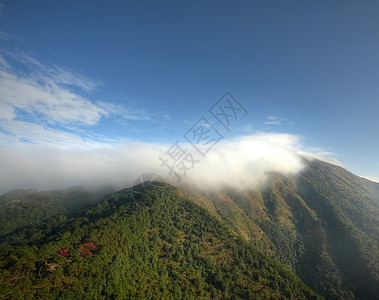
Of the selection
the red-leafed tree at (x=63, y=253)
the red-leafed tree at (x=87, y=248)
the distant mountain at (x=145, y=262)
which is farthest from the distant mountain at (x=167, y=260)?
the red-leafed tree at (x=87, y=248)

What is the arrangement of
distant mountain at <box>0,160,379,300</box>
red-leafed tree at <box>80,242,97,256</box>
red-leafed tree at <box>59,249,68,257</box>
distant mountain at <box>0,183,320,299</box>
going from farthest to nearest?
red-leafed tree at <box>80,242,97,256</box> < red-leafed tree at <box>59,249,68,257</box> < distant mountain at <box>0,160,379,300</box> < distant mountain at <box>0,183,320,299</box>

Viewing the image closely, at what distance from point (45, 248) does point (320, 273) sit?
682 feet

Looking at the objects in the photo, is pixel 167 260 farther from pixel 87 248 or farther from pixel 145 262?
pixel 87 248

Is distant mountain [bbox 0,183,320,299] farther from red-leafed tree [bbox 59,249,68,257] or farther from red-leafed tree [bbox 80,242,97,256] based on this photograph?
red-leafed tree [bbox 59,249,68,257]

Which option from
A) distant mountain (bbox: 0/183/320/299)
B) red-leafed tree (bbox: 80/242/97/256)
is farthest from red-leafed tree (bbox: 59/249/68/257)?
red-leafed tree (bbox: 80/242/97/256)

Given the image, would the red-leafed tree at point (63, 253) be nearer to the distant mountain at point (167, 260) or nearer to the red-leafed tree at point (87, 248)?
the distant mountain at point (167, 260)

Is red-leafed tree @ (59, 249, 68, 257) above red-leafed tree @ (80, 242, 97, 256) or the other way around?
above

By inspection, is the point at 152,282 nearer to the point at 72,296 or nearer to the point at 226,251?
the point at 72,296

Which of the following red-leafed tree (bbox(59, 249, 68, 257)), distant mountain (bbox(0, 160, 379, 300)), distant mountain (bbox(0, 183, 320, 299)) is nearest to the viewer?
distant mountain (bbox(0, 183, 320, 299))

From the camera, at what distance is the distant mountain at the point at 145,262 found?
5650 centimetres

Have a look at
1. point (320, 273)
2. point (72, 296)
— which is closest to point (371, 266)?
point (320, 273)

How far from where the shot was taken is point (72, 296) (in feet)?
180

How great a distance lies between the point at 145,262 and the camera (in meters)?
92.9

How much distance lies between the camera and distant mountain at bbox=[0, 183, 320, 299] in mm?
56500
